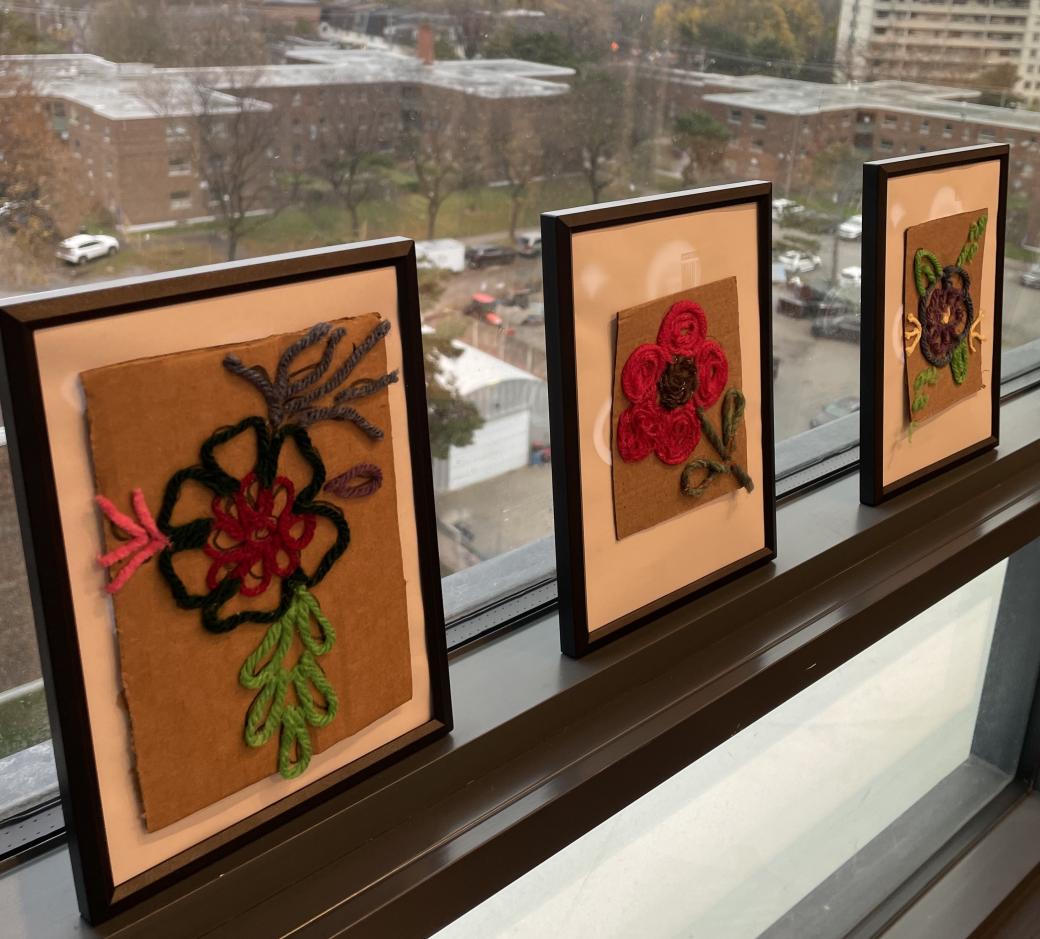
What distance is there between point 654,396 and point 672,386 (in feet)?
0.08

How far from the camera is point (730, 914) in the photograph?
4.85 feet

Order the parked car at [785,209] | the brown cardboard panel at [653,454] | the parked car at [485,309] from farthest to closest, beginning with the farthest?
the parked car at [785,209] → the parked car at [485,309] → the brown cardboard panel at [653,454]

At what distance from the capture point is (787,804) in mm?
1541

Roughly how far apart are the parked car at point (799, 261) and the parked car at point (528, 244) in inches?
19.4

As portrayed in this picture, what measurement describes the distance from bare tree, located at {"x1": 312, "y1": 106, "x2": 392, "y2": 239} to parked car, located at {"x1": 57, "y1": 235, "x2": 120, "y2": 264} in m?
0.19

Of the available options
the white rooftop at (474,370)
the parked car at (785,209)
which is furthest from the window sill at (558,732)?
the parked car at (785,209)

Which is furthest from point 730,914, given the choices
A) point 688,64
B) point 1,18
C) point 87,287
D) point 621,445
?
point 1,18

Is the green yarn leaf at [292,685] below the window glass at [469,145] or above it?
below

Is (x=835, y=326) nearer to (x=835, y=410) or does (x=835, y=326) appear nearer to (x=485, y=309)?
(x=835, y=410)

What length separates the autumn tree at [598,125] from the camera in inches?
43.7

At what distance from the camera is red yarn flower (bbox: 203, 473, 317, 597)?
718mm

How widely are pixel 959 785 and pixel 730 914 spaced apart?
0.65 m

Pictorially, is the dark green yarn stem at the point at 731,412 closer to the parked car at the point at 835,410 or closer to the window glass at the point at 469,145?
the window glass at the point at 469,145

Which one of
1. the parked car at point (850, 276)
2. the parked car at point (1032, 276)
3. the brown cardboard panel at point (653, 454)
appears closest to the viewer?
the brown cardboard panel at point (653, 454)
